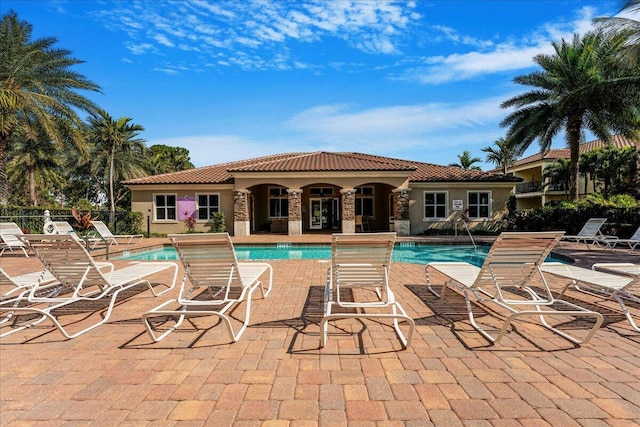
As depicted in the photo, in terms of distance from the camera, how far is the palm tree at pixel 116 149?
105ft

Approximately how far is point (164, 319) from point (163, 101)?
19.8m

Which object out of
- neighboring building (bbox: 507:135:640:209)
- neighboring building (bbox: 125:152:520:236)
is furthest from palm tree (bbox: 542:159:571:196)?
neighboring building (bbox: 125:152:520:236)

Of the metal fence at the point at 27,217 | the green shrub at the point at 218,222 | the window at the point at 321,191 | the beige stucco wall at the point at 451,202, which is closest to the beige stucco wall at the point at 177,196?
the green shrub at the point at 218,222

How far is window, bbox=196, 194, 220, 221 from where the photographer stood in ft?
69.9

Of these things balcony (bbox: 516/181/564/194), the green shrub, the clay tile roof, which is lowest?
the green shrub

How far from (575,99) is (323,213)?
15245 millimetres

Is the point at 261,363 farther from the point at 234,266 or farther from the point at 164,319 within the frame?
the point at 164,319

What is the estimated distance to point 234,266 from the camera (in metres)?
4.12

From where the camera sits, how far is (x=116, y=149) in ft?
109

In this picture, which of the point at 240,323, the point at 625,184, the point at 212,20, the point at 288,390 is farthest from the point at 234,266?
the point at 625,184

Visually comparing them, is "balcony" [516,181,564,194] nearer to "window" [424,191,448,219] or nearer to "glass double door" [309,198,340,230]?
"window" [424,191,448,219]

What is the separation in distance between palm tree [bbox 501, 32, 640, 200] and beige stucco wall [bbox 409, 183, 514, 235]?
2705 millimetres

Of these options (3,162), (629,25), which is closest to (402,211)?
(629,25)

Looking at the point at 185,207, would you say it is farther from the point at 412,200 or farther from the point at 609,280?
the point at 609,280
